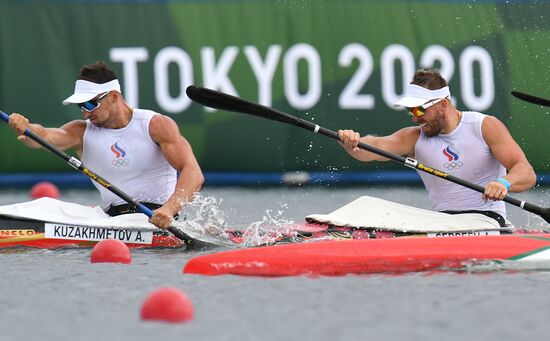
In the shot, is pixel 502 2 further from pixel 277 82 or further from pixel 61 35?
pixel 61 35

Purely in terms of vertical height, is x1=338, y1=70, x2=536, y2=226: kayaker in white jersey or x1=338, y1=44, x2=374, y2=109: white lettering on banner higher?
x1=338, y1=44, x2=374, y2=109: white lettering on banner

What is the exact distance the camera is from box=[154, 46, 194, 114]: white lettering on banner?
15.3 metres

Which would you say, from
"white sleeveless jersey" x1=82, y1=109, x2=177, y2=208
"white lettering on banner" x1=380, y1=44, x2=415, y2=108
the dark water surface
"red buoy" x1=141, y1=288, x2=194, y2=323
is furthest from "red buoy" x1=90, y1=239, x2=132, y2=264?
"white lettering on banner" x1=380, y1=44, x2=415, y2=108

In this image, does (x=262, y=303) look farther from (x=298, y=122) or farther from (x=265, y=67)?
(x=265, y=67)

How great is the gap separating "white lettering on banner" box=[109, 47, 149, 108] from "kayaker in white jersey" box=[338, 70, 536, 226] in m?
5.16

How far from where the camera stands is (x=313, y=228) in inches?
403

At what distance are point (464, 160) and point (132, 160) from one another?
2.49 meters

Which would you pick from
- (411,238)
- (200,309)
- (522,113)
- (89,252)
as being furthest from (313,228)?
(522,113)

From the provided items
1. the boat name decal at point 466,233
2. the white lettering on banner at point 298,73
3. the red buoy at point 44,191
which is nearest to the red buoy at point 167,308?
the boat name decal at point 466,233

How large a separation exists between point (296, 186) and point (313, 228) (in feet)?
16.9

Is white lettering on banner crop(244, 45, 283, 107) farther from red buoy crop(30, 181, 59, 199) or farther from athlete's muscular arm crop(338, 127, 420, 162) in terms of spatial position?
athlete's muscular arm crop(338, 127, 420, 162)

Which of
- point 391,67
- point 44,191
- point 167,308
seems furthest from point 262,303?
point 391,67

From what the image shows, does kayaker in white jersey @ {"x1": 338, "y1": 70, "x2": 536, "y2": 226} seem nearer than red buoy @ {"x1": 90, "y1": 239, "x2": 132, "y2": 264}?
No

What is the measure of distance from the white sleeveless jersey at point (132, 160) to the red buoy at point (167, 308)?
3624mm
